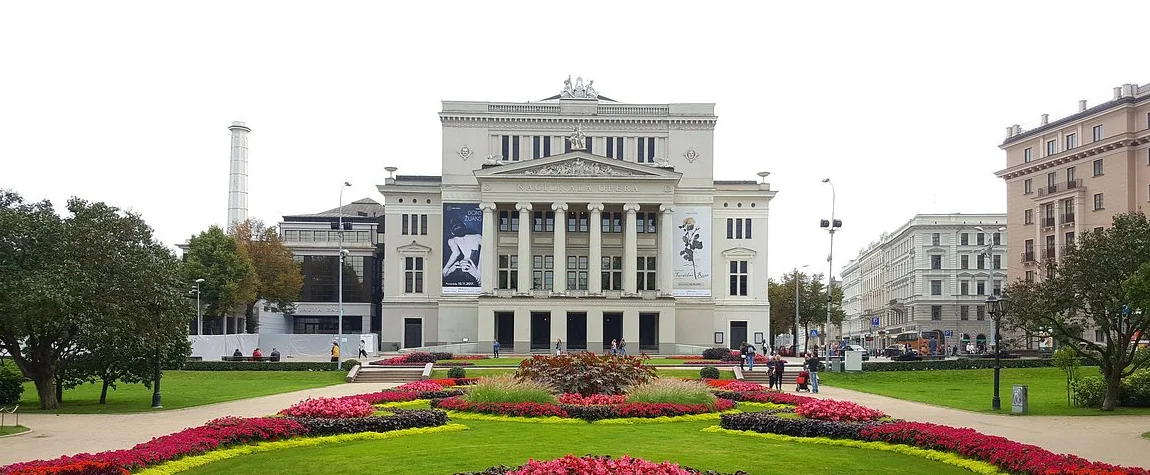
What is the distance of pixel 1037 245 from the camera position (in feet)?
281

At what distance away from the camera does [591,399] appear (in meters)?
29.5

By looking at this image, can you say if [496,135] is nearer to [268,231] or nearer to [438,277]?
[438,277]

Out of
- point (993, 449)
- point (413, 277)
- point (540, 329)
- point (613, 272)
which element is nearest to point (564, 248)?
point (613, 272)

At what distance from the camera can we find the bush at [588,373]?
3123 cm

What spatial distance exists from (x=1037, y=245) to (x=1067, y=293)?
57.2 m

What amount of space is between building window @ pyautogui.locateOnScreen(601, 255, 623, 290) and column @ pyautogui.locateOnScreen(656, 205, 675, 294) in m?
4.34

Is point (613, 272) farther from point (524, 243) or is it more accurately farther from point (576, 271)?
point (524, 243)

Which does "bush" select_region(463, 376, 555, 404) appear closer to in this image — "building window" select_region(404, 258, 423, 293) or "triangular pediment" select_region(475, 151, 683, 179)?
"triangular pediment" select_region(475, 151, 683, 179)

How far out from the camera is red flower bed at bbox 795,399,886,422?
25.6 m

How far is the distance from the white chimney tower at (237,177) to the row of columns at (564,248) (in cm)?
4563

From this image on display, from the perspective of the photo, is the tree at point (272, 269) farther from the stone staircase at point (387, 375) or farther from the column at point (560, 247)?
the stone staircase at point (387, 375)

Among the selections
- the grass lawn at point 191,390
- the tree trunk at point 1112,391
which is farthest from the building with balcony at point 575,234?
the tree trunk at point 1112,391

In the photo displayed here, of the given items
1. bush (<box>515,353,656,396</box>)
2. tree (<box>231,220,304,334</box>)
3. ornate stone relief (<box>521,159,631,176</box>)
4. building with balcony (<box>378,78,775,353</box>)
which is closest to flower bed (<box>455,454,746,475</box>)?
bush (<box>515,353,656,396</box>)

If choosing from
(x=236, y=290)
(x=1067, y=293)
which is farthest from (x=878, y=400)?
(x=236, y=290)
